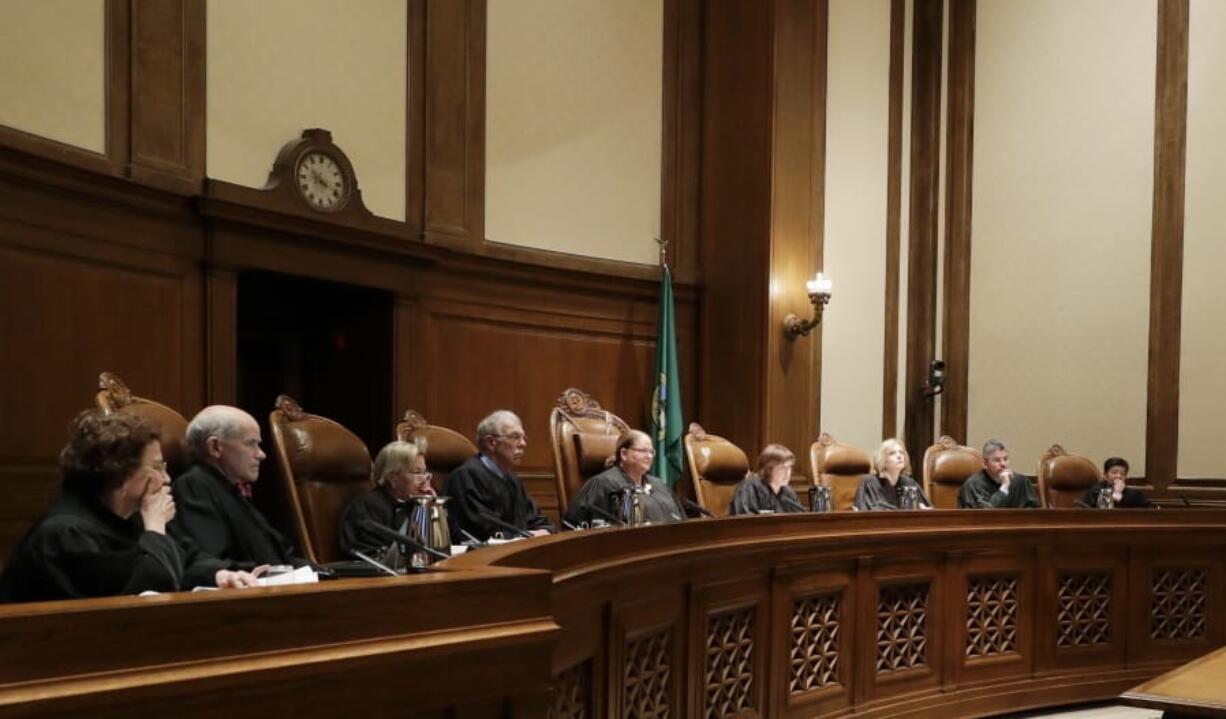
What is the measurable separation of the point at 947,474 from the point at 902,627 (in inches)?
103

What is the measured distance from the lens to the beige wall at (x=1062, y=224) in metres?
8.98

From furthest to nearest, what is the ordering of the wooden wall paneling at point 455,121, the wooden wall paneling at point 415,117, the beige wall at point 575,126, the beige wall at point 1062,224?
the beige wall at point 1062,224 < the beige wall at point 575,126 < the wooden wall paneling at point 455,121 < the wooden wall paneling at point 415,117

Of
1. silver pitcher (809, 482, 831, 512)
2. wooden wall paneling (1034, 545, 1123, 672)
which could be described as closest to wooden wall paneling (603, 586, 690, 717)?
silver pitcher (809, 482, 831, 512)

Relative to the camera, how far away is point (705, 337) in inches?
341

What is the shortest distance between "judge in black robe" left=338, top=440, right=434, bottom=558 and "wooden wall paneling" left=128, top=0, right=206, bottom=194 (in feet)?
7.40

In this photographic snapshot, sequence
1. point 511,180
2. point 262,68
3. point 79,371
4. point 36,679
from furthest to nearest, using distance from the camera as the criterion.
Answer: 1. point 511,180
2. point 262,68
3. point 79,371
4. point 36,679

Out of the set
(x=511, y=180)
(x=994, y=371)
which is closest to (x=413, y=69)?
(x=511, y=180)

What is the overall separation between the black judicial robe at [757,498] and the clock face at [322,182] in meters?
2.62

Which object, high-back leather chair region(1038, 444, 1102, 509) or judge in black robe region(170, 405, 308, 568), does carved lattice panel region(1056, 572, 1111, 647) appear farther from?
judge in black robe region(170, 405, 308, 568)

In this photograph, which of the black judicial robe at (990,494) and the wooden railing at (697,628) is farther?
the black judicial robe at (990,494)

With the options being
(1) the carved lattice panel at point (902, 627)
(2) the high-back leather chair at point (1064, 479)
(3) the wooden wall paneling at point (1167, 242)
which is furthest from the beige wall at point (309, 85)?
(3) the wooden wall paneling at point (1167, 242)

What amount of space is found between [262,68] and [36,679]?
17.0 feet

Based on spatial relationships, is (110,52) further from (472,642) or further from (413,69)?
(472,642)

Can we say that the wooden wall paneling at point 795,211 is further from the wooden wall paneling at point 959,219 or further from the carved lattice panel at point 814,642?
the carved lattice panel at point 814,642
